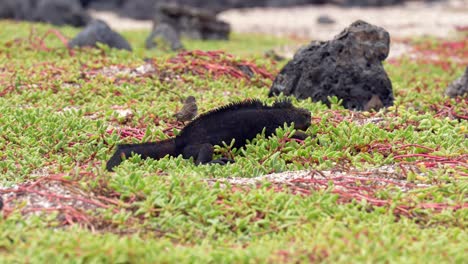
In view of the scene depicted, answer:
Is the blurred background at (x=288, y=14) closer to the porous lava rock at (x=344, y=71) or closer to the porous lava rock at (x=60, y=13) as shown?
the porous lava rock at (x=60, y=13)

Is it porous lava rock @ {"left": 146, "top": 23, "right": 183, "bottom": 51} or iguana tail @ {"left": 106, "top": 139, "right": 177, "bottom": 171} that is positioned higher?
iguana tail @ {"left": 106, "top": 139, "right": 177, "bottom": 171}

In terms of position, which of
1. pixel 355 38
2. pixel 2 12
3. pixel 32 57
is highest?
pixel 355 38

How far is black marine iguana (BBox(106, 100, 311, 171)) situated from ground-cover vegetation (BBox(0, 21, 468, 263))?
0.12m

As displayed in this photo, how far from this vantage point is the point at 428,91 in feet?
30.9

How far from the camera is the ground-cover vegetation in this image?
3.98m

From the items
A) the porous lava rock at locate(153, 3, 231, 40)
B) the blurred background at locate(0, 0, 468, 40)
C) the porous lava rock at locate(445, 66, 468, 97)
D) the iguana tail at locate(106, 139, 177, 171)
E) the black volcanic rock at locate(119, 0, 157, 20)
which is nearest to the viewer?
the iguana tail at locate(106, 139, 177, 171)

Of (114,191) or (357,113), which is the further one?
(357,113)

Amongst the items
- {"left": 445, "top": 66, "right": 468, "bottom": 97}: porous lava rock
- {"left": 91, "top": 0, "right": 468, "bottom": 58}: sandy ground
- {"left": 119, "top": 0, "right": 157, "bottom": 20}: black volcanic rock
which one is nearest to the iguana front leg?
{"left": 445, "top": 66, "right": 468, "bottom": 97}: porous lava rock

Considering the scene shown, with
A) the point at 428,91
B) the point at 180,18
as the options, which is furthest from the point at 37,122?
the point at 180,18

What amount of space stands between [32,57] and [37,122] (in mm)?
3698

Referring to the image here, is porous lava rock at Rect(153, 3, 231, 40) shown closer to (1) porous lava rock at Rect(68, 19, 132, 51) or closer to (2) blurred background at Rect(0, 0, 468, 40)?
(2) blurred background at Rect(0, 0, 468, 40)

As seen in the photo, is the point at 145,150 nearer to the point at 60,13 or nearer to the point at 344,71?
the point at 344,71

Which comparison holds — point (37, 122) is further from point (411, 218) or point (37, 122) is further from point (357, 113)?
point (411, 218)

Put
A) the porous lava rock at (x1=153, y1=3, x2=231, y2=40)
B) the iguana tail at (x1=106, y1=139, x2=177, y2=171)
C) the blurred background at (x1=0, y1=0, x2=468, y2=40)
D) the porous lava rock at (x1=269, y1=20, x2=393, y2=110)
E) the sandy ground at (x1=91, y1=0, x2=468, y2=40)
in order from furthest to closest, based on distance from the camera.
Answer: the sandy ground at (x1=91, y1=0, x2=468, y2=40) < the blurred background at (x1=0, y1=0, x2=468, y2=40) < the porous lava rock at (x1=153, y1=3, x2=231, y2=40) < the porous lava rock at (x1=269, y1=20, x2=393, y2=110) < the iguana tail at (x1=106, y1=139, x2=177, y2=171)
